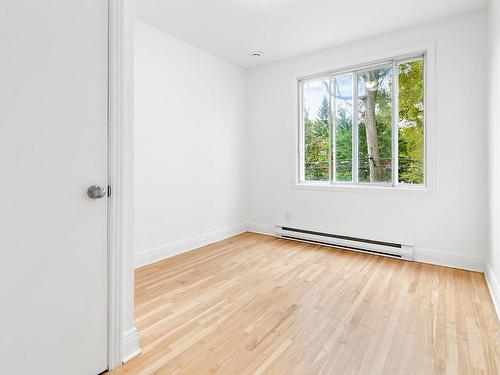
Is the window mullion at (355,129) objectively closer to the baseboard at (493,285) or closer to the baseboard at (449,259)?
the baseboard at (449,259)

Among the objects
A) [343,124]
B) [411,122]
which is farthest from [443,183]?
[343,124]

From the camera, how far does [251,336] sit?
1.83 m

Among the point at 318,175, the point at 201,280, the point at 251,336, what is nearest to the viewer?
the point at 251,336

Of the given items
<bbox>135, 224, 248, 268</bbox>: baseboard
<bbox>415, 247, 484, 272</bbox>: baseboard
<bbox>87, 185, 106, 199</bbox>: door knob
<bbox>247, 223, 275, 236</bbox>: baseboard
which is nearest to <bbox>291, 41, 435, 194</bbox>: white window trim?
<bbox>415, 247, 484, 272</bbox>: baseboard

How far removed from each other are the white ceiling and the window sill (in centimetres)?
184

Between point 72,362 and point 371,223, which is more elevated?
point 371,223

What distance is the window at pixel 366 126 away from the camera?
3.40m

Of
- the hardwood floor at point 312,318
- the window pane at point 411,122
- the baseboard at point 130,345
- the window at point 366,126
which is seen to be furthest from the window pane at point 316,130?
the baseboard at point 130,345

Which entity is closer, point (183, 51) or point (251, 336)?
point (251, 336)

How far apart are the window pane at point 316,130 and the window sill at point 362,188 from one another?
205mm

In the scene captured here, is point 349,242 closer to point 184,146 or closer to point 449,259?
point 449,259

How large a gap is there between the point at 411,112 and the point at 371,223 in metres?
1.41

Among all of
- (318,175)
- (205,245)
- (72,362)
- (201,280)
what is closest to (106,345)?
(72,362)

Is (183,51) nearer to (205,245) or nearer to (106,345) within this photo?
(205,245)
